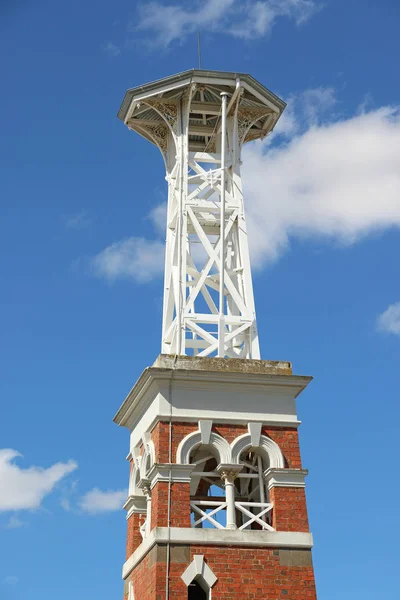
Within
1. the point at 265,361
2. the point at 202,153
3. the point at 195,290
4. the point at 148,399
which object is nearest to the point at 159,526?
the point at 148,399

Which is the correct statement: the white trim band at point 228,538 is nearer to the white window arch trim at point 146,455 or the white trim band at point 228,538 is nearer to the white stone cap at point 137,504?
the white window arch trim at point 146,455

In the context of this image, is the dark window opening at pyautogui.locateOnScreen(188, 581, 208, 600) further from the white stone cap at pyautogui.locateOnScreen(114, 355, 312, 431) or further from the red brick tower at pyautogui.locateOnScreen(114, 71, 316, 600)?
the white stone cap at pyautogui.locateOnScreen(114, 355, 312, 431)

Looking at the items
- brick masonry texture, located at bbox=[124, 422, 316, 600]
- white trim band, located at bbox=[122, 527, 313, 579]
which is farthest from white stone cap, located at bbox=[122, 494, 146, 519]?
white trim band, located at bbox=[122, 527, 313, 579]

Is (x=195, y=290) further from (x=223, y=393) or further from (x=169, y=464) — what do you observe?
(x=169, y=464)

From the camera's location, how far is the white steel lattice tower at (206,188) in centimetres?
2355

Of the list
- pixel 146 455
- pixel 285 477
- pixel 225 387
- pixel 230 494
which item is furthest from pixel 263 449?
pixel 146 455

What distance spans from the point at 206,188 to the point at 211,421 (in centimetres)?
→ 740

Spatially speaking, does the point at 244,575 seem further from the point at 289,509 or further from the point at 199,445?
the point at 199,445

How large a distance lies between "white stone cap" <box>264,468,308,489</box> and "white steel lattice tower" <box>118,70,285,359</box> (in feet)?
10.4

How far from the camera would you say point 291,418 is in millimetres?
21844

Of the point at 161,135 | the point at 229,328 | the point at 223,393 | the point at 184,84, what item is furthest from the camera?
the point at 161,135

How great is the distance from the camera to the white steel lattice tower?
23547 mm

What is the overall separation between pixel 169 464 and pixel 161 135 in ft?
36.2

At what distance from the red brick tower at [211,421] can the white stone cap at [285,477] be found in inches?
0.9
